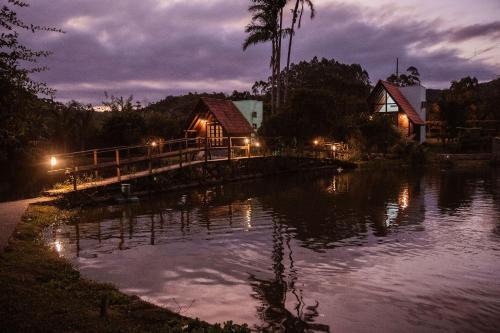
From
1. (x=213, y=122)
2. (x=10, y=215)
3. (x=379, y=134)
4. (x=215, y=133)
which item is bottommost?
(x=10, y=215)

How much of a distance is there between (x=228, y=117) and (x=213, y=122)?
1.65 meters

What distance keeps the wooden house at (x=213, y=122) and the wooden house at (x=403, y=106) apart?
18.6m

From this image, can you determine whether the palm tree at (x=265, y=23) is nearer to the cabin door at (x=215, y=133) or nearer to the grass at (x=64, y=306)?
the cabin door at (x=215, y=133)

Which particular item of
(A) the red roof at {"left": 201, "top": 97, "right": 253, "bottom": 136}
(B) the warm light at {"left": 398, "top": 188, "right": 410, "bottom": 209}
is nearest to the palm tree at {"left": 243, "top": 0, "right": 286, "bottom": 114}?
(A) the red roof at {"left": 201, "top": 97, "right": 253, "bottom": 136}

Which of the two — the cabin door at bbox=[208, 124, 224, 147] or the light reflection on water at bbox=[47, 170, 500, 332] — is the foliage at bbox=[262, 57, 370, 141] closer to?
the cabin door at bbox=[208, 124, 224, 147]

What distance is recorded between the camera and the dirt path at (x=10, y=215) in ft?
37.1

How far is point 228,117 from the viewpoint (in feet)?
146

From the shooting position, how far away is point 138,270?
33.8 feet

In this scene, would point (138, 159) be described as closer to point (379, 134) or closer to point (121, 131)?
point (121, 131)

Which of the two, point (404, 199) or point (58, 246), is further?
point (404, 199)

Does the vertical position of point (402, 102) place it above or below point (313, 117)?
above

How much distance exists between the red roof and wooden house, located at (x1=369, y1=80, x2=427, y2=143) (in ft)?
56.6

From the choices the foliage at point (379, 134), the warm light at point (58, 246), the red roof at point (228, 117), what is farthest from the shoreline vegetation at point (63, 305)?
the foliage at point (379, 134)

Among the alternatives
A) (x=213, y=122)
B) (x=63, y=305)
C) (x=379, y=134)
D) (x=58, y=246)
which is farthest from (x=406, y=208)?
(x=213, y=122)
